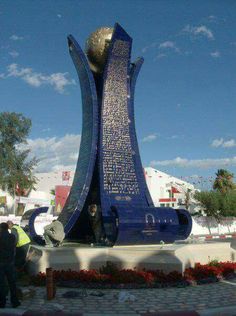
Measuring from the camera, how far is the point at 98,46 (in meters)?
16.0

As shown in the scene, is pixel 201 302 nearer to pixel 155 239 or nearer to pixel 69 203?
pixel 155 239

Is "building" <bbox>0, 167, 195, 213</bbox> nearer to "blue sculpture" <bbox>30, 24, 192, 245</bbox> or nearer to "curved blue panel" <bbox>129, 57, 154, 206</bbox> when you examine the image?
"curved blue panel" <bbox>129, 57, 154, 206</bbox>

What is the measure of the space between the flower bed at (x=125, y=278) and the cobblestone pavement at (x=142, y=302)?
268 millimetres

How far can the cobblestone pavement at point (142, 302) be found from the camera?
7453mm

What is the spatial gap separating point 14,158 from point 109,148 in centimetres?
3703

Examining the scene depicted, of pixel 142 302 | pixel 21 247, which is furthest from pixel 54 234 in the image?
pixel 142 302

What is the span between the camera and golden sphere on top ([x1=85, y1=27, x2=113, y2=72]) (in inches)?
628

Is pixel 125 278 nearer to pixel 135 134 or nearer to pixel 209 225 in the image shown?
pixel 135 134

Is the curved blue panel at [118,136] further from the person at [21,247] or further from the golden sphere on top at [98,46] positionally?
the person at [21,247]

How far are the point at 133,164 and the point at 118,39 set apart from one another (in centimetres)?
452

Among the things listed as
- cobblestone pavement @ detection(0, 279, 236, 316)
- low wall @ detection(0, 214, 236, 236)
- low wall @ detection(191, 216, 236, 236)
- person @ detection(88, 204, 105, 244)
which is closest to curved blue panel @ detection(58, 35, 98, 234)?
person @ detection(88, 204, 105, 244)

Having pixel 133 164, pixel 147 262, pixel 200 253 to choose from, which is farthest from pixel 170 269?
pixel 133 164

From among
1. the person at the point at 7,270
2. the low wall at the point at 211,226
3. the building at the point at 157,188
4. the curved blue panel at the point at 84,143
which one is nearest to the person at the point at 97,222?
the curved blue panel at the point at 84,143

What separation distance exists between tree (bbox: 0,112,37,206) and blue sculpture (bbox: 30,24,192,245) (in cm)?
3455
